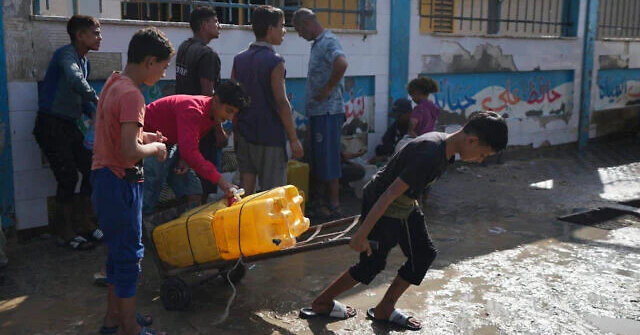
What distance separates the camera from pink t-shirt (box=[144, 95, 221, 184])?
388 centimetres

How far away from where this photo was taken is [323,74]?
6.08 m

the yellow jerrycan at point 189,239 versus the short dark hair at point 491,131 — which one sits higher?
the short dark hair at point 491,131

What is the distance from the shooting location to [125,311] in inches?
130

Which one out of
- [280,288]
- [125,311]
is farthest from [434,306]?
[125,311]

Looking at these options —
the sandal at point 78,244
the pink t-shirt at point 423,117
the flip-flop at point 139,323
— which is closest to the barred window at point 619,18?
the pink t-shirt at point 423,117

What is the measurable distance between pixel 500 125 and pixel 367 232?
0.89 meters

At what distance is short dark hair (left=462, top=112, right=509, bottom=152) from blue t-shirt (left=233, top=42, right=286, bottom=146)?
217 cm

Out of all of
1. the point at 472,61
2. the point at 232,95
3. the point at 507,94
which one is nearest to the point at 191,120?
the point at 232,95

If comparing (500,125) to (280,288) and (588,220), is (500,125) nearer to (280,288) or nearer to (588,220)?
(280,288)

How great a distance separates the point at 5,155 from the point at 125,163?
2.48m

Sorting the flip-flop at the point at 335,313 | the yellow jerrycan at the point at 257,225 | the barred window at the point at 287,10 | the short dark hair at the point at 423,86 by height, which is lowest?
the flip-flop at the point at 335,313

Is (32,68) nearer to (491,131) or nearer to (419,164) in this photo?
(419,164)

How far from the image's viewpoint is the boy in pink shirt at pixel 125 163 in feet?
10.3

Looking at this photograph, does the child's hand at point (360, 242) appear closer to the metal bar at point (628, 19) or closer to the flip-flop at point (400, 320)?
the flip-flop at point (400, 320)
